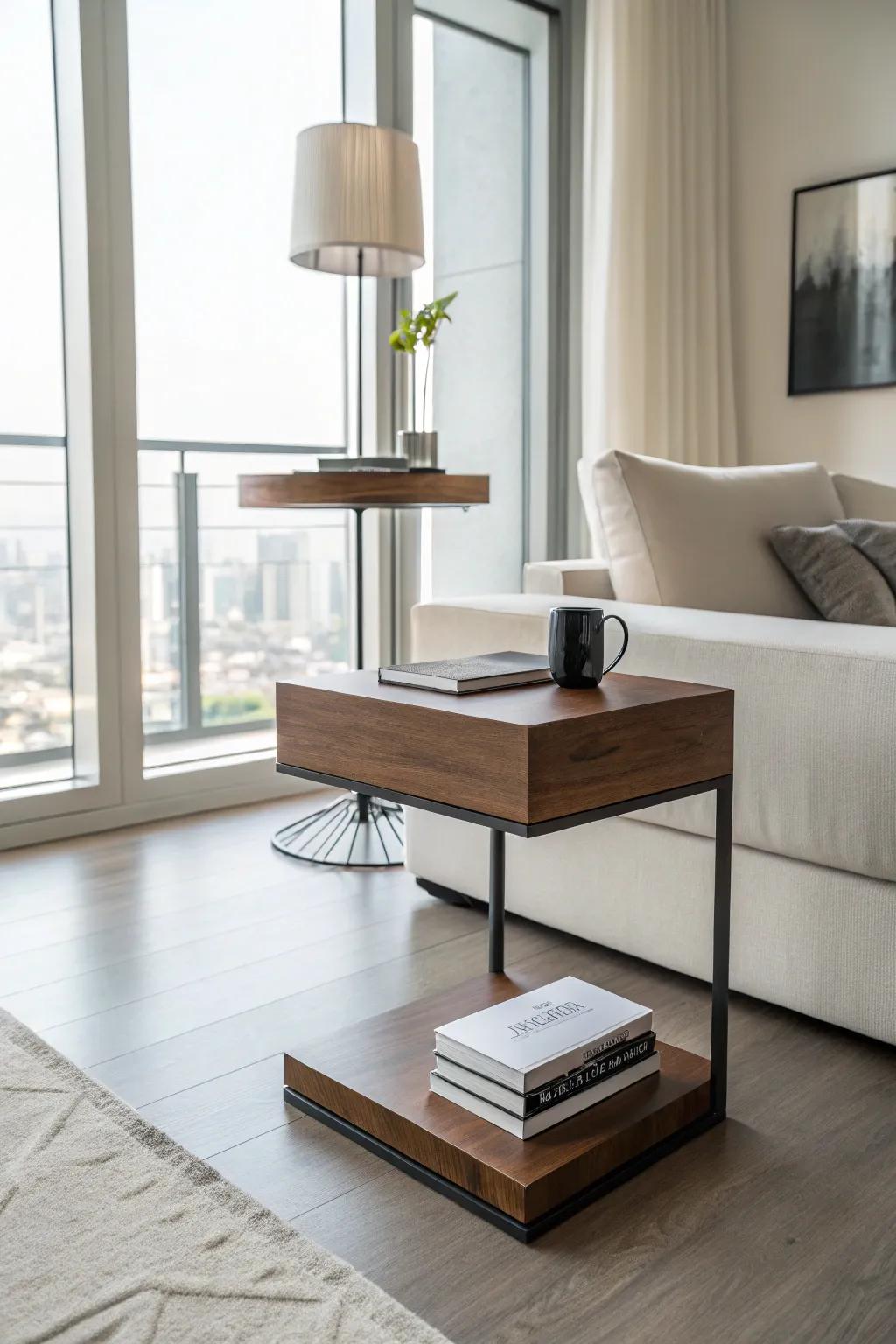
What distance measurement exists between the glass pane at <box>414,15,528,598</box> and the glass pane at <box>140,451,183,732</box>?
0.76 metres

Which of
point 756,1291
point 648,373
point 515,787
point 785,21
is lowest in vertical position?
point 756,1291

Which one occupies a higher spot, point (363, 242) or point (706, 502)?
point (363, 242)

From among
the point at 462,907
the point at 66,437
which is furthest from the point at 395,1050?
the point at 66,437

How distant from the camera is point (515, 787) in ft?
3.88

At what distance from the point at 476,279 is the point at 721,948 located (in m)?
2.59

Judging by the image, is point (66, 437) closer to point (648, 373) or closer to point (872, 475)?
point (648, 373)

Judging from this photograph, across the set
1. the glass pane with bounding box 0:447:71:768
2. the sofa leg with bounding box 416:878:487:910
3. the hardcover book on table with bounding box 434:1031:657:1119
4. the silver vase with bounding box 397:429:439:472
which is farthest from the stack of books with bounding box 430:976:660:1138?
the glass pane with bounding box 0:447:71:768

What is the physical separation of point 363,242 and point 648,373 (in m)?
1.28

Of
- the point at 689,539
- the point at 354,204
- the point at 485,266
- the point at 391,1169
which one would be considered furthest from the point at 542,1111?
the point at 485,266

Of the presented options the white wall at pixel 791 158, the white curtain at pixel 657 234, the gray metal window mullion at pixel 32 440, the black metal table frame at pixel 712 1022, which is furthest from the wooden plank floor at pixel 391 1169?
the white wall at pixel 791 158

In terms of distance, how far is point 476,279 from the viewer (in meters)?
3.50

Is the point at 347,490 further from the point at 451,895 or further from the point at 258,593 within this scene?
the point at 258,593

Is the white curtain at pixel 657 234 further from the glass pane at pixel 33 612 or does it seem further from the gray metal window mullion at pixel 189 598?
the glass pane at pixel 33 612

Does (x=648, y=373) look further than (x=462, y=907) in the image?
Yes
